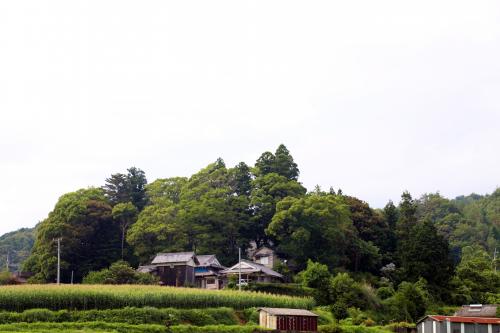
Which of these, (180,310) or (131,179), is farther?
(131,179)

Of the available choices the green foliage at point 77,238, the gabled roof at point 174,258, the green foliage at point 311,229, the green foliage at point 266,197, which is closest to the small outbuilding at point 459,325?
the green foliage at point 311,229

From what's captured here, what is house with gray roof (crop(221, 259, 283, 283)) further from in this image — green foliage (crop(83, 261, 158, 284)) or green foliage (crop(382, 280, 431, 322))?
green foliage (crop(382, 280, 431, 322))

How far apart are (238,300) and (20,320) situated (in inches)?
575

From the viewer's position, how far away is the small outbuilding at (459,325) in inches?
1657

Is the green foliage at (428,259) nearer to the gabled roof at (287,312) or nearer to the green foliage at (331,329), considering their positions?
the gabled roof at (287,312)

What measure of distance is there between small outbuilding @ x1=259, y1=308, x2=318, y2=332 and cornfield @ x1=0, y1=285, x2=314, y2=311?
3.85 m

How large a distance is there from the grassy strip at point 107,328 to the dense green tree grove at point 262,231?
13.7m

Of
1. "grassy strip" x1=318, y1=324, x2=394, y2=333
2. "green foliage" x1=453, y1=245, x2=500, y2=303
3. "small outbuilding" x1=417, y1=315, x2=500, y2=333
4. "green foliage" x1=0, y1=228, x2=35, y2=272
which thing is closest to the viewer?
"grassy strip" x1=318, y1=324, x2=394, y2=333

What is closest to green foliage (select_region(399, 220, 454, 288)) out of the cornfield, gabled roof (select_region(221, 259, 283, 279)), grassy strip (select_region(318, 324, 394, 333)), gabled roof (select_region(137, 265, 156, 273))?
gabled roof (select_region(221, 259, 283, 279))

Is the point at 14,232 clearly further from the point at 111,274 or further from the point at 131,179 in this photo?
the point at 111,274

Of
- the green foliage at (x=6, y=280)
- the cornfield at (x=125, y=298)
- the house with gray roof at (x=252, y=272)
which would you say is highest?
the house with gray roof at (x=252, y=272)

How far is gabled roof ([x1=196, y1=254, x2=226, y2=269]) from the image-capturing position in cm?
5803

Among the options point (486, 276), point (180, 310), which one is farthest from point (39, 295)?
point (486, 276)

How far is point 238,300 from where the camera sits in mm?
45812
